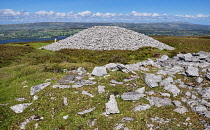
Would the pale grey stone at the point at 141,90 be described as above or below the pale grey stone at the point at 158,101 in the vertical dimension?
above

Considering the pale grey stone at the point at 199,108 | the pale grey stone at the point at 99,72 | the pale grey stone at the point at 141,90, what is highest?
the pale grey stone at the point at 99,72

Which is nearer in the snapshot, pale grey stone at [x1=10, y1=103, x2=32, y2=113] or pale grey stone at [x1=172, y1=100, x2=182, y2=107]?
pale grey stone at [x1=10, y1=103, x2=32, y2=113]

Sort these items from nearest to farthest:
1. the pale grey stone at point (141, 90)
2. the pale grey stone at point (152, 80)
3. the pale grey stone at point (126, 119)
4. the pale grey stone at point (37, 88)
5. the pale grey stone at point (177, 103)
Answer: the pale grey stone at point (126, 119)
the pale grey stone at point (177, 103)
the pale grey stone at point (141, 90)
the pale grey stone at point (37, 88)
the pale grey stone at point (152, 80)

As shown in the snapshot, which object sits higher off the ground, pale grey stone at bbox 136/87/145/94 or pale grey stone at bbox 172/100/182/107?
pale grey stone at bbox 136/87/145/94

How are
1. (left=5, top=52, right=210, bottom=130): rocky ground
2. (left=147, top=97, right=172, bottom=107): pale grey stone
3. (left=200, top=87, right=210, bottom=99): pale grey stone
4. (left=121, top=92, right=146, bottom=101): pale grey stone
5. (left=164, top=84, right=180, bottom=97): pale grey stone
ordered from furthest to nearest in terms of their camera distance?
(left=164, top=84, right=180, bottom=97): pale grey stone → (left=200, top=87, right=210, bottom=99): pale grey stone → (left=121, top=92, right=146, bottom=101): pale grey stone → (left=147, top=97, right=172, bottom=107): pale grey stone → (left=5, top=52, right=210, bottom=130): rocky ground

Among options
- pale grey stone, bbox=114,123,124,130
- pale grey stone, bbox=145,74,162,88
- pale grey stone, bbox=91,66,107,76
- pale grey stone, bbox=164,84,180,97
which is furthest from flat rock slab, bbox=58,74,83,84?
pale grey stone, bbox=164,84,180,97

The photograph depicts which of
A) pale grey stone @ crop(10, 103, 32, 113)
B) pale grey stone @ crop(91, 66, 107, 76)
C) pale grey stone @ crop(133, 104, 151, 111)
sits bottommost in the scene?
pale grey stone @ crop(10, 103, 32, 113)

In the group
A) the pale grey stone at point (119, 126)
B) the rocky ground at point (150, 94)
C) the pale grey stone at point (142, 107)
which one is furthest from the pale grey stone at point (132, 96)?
the pale grey stone at point (119, 126)

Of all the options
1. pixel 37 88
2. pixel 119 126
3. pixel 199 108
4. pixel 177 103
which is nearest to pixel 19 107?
pixel 37 88

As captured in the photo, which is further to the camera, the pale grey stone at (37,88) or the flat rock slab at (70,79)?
the flat rock slab at (70,79)

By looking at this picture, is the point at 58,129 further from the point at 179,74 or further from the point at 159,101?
the point at 179,74

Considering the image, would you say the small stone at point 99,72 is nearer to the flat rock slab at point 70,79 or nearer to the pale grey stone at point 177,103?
the flat rock slab at point 70,79

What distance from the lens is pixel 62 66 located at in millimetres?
23969

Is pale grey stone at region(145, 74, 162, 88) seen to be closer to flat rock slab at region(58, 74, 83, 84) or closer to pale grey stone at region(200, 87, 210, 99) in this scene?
pale grey stone at region(200, 87, 210, 99)
